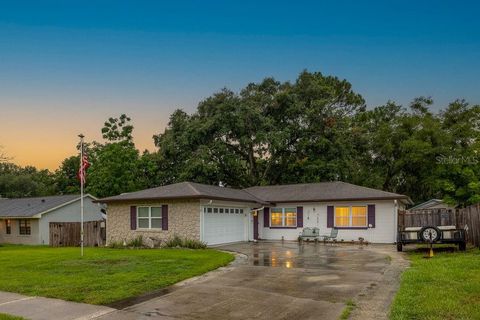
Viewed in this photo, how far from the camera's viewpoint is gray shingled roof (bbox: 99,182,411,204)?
71.1 feet

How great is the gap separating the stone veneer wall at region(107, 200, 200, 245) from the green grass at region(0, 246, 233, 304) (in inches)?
206

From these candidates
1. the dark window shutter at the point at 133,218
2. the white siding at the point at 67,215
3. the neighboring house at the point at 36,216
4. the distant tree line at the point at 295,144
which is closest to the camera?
the dark window shutter at the point at 133,218

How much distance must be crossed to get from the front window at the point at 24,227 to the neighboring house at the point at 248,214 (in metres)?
10.4

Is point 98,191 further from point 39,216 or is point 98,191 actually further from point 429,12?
point 429,12

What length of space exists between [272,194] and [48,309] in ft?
69.1

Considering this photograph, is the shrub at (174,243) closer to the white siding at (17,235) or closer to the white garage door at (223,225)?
the white garage door at (223,225)

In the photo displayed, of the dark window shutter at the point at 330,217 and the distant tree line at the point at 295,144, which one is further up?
the distant tree line at the point at 295,144

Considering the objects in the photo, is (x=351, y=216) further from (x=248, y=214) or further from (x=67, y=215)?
(x=67, y=215)

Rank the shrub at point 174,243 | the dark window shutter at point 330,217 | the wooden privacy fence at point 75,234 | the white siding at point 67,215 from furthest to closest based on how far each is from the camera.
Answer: the white siding at point 67,215
the wooden privacy fence at point 75,234
the dark window shutter at point 330,217
the shrub at point 174,243

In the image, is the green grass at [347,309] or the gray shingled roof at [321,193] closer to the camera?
the green grass at [347,309]

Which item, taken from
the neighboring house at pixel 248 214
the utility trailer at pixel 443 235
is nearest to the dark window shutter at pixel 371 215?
the neighboring house at pixel 248 214

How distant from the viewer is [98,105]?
2539 centimetres

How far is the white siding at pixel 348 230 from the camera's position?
2264cm

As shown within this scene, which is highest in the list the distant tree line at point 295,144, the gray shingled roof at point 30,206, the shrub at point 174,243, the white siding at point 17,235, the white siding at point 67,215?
the distant tree line at point 295,144
